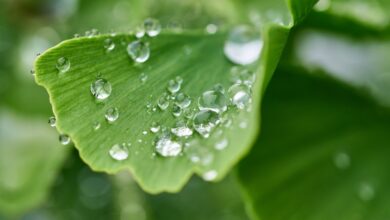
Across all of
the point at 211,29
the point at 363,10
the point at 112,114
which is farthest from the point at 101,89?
the point at 363,10

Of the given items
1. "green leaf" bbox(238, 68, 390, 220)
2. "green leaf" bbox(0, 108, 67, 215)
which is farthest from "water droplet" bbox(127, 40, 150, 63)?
"green leaf" bbox(0, 108, 67, 215)

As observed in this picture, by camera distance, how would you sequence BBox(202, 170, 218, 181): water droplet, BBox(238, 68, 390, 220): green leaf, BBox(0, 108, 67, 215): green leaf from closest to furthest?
1. BBox(202, 170, 218, 181): water droplet
2. BBox(238, 68, 390, 220): green leaf
3. BBox(0, 108, 67, 215): green leaf

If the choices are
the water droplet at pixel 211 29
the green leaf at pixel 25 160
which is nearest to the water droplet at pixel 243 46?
the water droplet at pixel 211 29

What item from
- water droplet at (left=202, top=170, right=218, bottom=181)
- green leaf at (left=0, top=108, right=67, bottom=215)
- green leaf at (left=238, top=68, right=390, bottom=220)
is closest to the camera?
water droplet at (left=202, top=170, right=218, bottom=181)

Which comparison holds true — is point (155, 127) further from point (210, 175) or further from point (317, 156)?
point (317, 156)

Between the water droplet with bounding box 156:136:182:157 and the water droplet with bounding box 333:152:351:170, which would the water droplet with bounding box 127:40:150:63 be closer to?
the water droplet with bounding box 156:136:182:157
